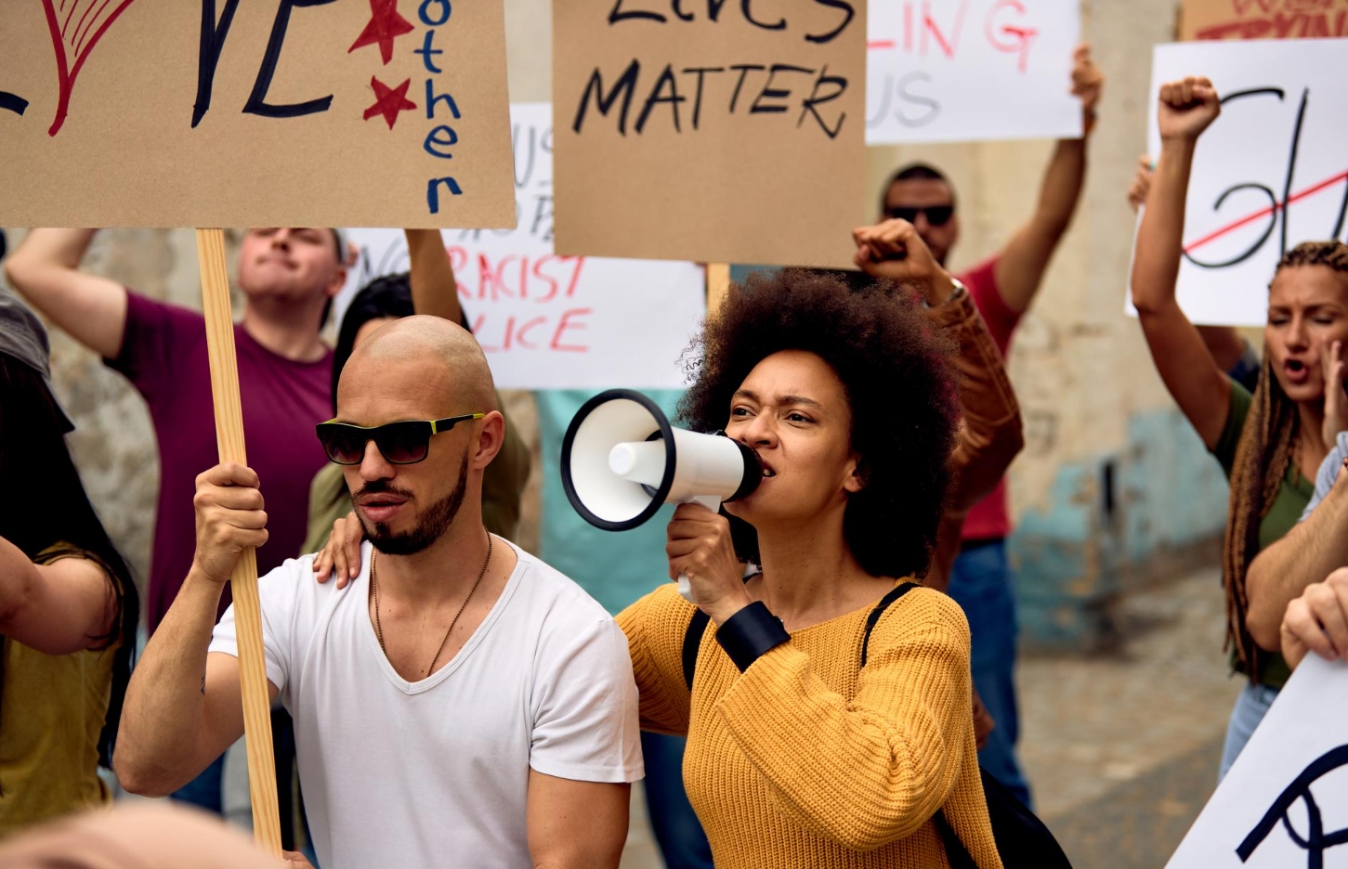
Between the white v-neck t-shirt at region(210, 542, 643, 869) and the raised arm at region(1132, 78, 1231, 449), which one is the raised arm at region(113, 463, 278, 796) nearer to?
the white v-neck t-shirt at region(210, 542, 643, 869)

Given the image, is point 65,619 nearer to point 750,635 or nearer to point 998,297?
point 750,635

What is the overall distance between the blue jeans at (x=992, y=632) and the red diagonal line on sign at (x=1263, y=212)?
1100 mm

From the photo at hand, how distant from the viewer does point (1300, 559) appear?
8.38ft

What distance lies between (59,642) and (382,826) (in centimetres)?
67

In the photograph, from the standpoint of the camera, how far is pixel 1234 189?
3.71 meters

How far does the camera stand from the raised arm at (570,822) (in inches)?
85.1

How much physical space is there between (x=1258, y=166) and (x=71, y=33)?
9.14 ft

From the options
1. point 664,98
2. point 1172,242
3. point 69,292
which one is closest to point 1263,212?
point 1172,242

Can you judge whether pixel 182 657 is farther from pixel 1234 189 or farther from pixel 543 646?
pixel 1234 189

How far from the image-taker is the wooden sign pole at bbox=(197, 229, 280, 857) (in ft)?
7.00

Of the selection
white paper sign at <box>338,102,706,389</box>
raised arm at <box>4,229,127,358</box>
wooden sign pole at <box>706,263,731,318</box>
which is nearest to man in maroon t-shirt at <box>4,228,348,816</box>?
raised arm at <box>4,229,127,358</box>

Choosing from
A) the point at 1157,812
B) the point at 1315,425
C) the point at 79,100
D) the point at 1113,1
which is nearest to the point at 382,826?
the point at 79,100

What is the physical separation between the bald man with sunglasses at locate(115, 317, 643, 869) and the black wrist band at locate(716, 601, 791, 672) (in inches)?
11.3

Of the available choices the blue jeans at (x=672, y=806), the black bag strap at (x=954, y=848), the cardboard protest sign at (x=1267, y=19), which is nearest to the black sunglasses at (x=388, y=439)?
the black bag strap at (x=954, y=848)
